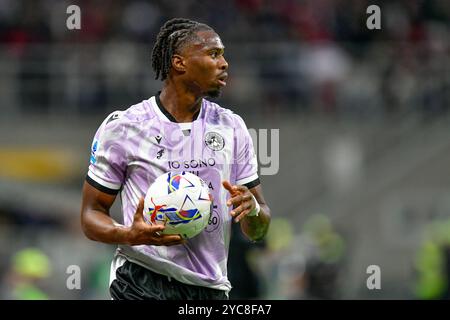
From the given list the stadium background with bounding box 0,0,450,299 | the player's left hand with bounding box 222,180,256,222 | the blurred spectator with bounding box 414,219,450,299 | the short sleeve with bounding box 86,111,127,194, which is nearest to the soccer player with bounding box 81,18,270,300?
the short sleeve with bounding box 86,111,127,194

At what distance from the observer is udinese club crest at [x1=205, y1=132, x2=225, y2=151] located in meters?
7.64

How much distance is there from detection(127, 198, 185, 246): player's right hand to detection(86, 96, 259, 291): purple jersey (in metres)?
0.36

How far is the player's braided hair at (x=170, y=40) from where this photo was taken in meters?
7.70

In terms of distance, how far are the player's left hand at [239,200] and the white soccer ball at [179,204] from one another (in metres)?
0.20

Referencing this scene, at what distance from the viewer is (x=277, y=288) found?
17.8 m

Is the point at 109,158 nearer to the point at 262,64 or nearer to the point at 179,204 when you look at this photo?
the point at 179,204

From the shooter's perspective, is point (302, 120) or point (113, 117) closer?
point (113, 117)

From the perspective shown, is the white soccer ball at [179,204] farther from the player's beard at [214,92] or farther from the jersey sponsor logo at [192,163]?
the player's beard at [214,92]

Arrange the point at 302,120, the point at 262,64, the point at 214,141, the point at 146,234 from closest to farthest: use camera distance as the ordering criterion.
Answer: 1. the point at 146,234
2. the point at 214,141
3. the point at 262,64
4. the point at 302,120

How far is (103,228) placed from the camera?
7.45 metres

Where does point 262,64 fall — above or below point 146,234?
above

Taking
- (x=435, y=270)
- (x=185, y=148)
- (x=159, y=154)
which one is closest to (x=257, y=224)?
(x=185, y=148)

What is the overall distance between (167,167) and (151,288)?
77cm

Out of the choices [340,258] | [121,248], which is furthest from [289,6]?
[121,248]
